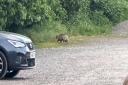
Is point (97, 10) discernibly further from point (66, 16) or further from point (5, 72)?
point (5, 72)

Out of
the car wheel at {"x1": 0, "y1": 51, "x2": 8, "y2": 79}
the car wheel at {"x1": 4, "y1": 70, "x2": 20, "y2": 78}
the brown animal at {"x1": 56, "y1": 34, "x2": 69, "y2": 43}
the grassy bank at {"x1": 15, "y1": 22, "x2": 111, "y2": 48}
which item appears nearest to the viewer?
the car wheel at {"x1": 0, "y1": 51, "x2": 8, "y2": 79}

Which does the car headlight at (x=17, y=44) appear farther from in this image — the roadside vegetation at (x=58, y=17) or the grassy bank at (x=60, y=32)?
the grassy bank at (x=60, y=32)

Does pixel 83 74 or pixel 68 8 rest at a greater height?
pixel 83 74

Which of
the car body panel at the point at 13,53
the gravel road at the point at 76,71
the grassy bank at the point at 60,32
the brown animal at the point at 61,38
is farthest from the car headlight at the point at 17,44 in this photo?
the brown animal at the point at 61,38

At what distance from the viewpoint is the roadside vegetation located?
94.0ft

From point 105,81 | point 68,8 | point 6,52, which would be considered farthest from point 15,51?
point 68,8

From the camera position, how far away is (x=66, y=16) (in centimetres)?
4009

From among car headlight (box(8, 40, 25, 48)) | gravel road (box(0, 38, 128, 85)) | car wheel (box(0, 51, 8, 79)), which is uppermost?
car headlight (box(8, 40, 25, 48))

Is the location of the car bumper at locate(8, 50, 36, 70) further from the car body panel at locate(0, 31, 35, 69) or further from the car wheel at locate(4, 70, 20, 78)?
the car wheel at locate(4, 70, 20, 78)

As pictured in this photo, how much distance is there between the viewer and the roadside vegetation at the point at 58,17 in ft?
94.0

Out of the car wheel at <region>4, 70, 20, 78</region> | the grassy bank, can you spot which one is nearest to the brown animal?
the grassy bank

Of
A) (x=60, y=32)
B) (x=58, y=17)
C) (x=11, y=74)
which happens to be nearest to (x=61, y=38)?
(x=60, y=32)

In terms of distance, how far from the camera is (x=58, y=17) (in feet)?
128

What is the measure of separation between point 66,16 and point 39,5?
400 inches
